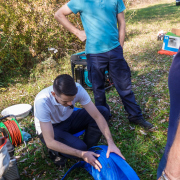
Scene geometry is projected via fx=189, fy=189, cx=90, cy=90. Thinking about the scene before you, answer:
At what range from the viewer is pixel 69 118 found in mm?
2562

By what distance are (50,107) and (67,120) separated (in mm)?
426

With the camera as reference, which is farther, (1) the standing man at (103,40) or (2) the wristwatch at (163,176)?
(1) the standing man at (103,40)

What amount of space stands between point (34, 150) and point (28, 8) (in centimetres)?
397

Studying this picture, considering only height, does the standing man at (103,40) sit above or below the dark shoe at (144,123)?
above

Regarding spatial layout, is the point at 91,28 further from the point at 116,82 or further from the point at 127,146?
the point at 127,146

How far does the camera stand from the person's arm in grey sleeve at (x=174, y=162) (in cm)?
81

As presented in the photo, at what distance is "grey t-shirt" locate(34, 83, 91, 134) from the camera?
207 cm

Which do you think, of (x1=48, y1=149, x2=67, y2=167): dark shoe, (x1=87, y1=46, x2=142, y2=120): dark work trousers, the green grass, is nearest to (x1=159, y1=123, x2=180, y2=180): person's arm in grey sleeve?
the green grass

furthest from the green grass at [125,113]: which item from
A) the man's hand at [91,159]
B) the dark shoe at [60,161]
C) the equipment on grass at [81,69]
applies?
the man's hand at [91,159]

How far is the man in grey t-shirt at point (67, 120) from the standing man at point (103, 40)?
525mm

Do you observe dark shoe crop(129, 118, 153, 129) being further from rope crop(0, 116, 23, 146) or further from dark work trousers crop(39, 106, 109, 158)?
rope crop(0, 116, 23, 146)

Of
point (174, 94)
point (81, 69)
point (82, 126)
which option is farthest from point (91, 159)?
point (81, 69)

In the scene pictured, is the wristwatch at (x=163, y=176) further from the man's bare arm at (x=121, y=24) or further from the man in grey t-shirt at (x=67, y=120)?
the man's bare arm at (x=121, y=24)

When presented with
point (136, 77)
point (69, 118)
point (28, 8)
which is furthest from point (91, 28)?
point (28, 8)
